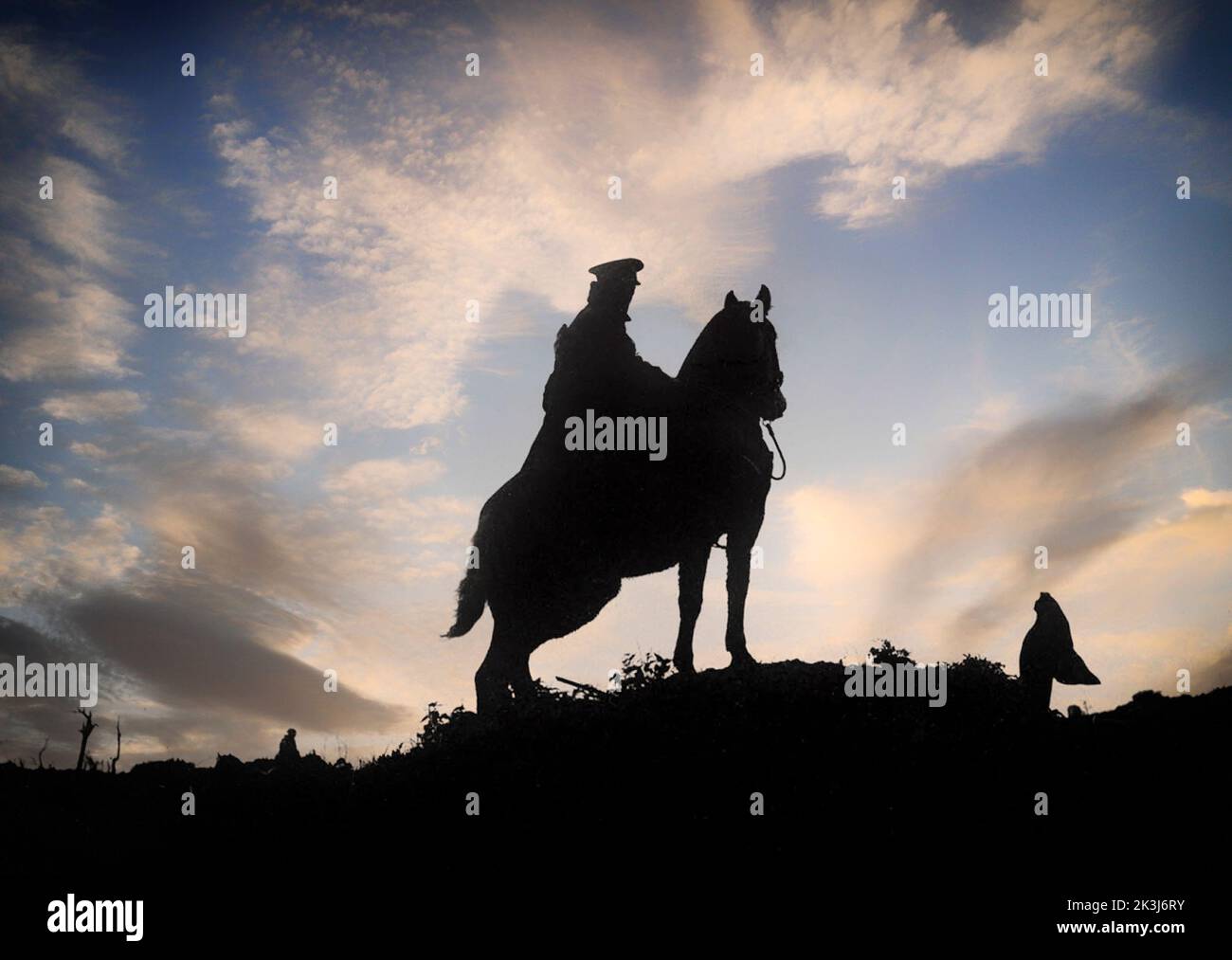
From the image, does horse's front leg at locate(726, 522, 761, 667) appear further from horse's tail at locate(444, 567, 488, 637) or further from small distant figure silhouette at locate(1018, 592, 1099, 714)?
small distant figure silhouette at locate(1018, 592, 1099, 714)

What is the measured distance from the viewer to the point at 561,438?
46.7 feet

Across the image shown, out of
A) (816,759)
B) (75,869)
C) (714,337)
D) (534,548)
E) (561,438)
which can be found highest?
(714,337)

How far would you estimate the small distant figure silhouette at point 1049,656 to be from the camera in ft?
56.8

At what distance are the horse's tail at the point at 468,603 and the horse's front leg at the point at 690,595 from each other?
3.21 m

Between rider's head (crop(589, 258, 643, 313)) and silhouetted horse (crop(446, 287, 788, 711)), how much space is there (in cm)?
154

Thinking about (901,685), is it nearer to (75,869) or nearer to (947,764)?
(947,764)

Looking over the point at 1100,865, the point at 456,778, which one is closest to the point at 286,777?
the point at 456,778

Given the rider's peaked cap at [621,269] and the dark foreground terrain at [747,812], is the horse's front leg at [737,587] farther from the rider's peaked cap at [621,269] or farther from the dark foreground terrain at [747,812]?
the rider's peaked cap at [621,269]

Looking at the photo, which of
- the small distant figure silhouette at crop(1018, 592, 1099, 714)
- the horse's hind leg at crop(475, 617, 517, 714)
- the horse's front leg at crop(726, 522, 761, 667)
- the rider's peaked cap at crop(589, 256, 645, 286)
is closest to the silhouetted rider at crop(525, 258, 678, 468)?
the rider's peaked cap at crop(589, 256, 645, 286)

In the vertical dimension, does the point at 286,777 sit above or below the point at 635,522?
below

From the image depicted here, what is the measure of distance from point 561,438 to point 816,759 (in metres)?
6.30

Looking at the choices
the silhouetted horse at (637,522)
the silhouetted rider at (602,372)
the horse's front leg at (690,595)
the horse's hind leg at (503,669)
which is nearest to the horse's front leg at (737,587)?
the silhouetted horse at (637,522)

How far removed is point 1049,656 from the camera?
17.6 metres
